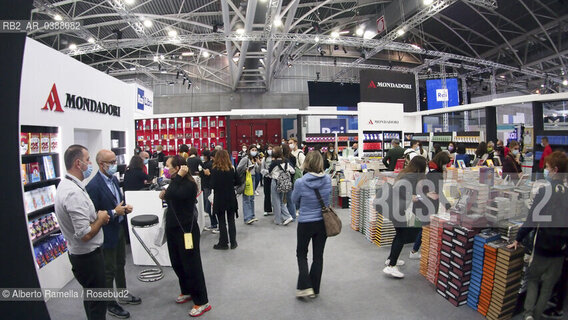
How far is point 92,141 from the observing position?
516cm

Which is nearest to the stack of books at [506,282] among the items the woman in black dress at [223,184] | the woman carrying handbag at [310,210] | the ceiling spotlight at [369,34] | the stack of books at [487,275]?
the stack of books at [487,275]

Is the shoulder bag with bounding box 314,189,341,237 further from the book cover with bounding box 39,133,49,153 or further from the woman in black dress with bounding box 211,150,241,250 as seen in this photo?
A: the book cover with bounding box 39,133,49,153

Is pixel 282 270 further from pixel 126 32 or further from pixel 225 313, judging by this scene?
pixel 126 32

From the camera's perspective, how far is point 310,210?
313 cm

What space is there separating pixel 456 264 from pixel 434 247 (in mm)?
425

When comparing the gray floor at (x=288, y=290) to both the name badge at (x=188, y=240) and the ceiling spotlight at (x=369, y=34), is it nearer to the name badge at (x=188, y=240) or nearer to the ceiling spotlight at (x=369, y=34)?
the name badge at (x=188, y=240)

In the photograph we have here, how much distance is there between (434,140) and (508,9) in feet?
23.4

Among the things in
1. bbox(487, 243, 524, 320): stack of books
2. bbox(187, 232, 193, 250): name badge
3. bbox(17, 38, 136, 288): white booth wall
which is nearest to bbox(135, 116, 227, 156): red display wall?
bbox(17, 38, 136, 288): white booth wall

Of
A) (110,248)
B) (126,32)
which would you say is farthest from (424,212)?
(126,32)

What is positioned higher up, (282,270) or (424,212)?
(424,212)

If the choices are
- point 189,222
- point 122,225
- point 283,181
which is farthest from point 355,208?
point 122,225

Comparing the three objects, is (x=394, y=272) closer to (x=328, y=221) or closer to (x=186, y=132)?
(x=328, y=221)

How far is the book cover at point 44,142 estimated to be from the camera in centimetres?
371

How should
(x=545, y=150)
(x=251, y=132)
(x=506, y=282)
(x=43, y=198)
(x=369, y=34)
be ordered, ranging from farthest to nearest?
(x=251, y=132) → (x=369, y=34) → (x=545, y=150) → (x=43, y=198) → (x=506, y=282)
